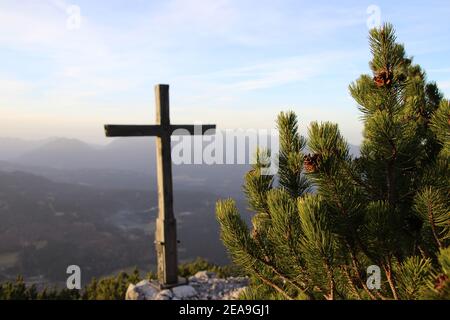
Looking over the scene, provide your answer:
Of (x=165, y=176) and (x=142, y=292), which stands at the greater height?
(x=165, y=176)

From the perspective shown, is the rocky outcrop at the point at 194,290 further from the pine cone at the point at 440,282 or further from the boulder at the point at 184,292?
Result: the pine cone at the point at 440,282

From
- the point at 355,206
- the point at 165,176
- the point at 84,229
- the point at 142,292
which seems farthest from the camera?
the point at 84,229

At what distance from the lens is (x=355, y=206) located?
271cm

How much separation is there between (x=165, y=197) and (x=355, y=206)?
6860 millimetres

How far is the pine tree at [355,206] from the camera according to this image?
2562 mm

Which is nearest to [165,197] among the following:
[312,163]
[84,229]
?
[312,163]

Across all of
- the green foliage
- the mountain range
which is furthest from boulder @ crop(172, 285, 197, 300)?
the mountain range

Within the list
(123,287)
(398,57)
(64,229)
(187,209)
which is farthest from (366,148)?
(187,209)

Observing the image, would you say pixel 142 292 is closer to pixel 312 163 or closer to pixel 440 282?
pixel 312 163

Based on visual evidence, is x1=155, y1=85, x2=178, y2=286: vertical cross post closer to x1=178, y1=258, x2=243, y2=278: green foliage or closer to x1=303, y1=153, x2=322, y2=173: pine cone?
x1=178, y1=258, x2=243, y2=278: green foliage

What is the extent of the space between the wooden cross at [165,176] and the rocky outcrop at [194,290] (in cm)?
32

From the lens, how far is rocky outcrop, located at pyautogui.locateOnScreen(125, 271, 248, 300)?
9016 millimetres

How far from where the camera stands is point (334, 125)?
2855 millimetres
